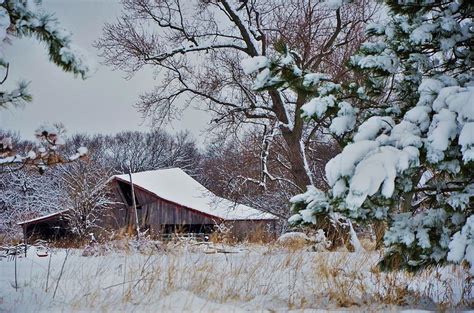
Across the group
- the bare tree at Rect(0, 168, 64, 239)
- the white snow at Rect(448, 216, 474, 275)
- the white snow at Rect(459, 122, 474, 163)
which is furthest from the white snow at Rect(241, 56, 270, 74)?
the bare tree at Rect(0, 168, 64, 239)

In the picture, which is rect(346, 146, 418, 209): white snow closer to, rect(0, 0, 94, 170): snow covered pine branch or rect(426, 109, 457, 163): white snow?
rect(426, 109, 457, 163): white snow

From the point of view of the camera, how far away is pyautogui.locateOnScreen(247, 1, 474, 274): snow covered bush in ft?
8.89

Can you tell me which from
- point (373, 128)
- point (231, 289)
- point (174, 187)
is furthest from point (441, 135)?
point (174, 187)

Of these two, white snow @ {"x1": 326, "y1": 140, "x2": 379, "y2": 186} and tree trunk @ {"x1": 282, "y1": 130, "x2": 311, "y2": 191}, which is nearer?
white snow @ {"x1": 326, "y1": 140, "x2": 379, "y2": 186}

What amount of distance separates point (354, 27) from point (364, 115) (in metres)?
8.87

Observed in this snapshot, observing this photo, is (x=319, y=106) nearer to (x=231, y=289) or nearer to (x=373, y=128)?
(x=373, y=128)

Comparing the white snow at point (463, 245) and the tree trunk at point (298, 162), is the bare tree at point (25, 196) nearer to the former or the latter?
the tree trunk at point (298, 162)

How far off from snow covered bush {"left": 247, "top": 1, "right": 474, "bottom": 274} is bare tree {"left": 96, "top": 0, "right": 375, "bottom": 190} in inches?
296

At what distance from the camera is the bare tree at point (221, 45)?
11.6 metres

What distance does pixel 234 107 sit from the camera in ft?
39.9

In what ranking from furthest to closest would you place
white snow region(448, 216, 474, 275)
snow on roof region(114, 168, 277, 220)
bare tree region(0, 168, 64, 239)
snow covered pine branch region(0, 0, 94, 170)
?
bare tree region(0, 168, 64, 239), snow on roof region(114, 168, 277, 220), white snow region(448, 216, 474, 275), snow covered pine branch region(0, 0, 94, 170)

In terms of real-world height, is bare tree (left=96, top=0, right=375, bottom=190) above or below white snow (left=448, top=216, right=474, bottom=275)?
above

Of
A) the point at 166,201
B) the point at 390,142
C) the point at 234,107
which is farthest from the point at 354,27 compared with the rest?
the point at 166,201

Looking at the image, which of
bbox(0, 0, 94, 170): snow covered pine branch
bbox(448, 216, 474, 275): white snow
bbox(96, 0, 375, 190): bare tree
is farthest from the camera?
bbox(96, 0, 375, 190): bare tree
